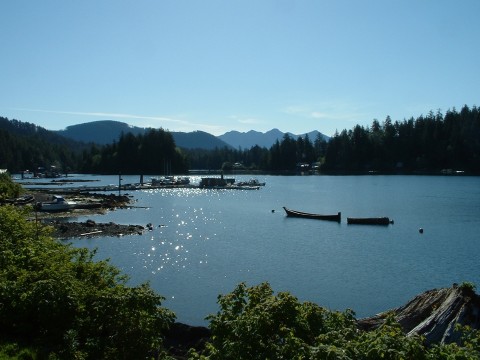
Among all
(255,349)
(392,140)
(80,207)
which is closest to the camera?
(255,349)

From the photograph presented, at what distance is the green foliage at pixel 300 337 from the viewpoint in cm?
716

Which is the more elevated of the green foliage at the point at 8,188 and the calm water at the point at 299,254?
the green foliage at the point at 8,188

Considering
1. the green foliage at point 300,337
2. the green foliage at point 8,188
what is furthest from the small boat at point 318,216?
the green foliage at point 300,337

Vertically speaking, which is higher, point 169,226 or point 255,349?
point 255,349

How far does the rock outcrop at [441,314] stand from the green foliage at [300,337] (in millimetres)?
4505

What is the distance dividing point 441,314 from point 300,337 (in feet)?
23.4

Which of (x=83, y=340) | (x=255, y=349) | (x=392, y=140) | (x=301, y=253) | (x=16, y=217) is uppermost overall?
(x=392, y=140)

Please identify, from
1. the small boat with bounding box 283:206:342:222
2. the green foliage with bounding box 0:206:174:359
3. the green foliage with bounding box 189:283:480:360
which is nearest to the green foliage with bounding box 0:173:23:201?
the small boat with bounding box 283:206:342:222

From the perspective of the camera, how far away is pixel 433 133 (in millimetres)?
183500

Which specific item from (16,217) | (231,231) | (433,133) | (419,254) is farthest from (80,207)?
(433,133)

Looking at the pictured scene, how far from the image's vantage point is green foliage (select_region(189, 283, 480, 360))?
23.5ft

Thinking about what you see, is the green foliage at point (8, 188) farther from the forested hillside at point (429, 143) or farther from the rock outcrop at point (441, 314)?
the forested hillside at point (429, 143)

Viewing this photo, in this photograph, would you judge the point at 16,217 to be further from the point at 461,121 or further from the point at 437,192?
the point at 461,121

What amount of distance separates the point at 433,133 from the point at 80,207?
147730 mm
